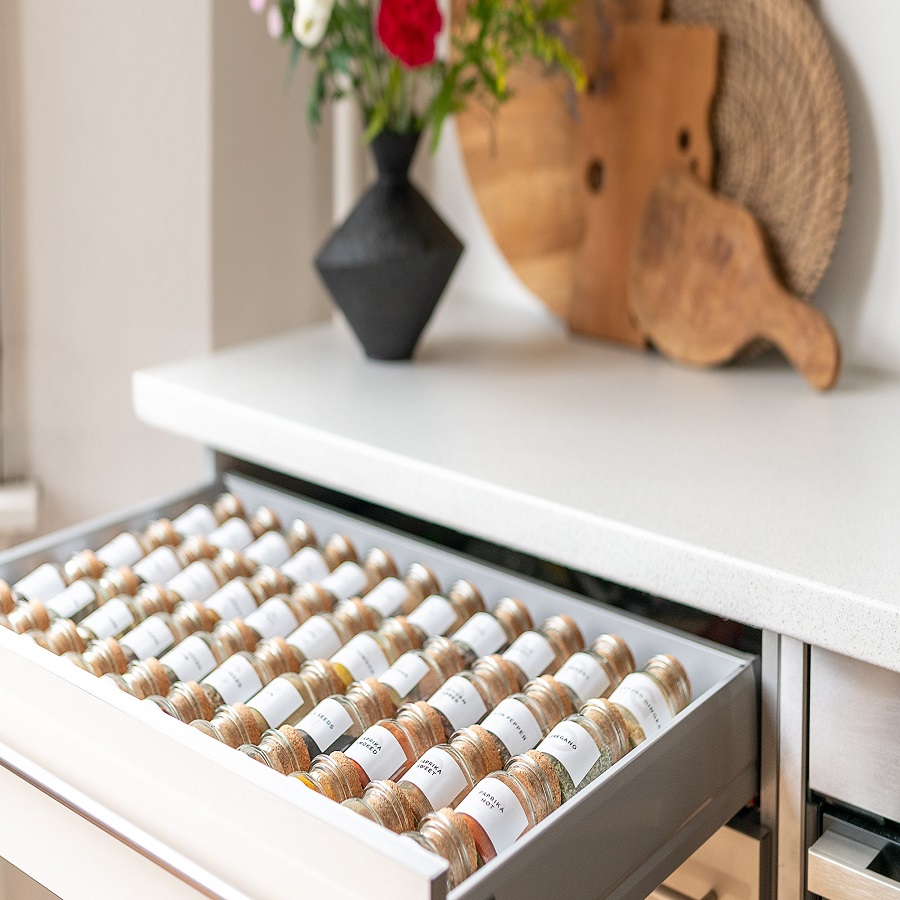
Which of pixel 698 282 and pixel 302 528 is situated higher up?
pixel 698 282

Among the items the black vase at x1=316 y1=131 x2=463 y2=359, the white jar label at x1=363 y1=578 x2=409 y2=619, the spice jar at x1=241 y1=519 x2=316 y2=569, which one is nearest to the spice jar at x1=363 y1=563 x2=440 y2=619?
the white jar label at x1=363 y1=578 x2=409 y2=619

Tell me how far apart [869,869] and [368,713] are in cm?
36

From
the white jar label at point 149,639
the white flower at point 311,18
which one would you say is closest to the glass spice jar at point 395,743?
the white jar label at point 149,639

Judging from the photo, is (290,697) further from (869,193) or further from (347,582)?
(869,193)

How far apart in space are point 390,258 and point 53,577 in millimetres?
461

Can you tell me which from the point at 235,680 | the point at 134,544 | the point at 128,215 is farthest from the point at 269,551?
the point at 128,215

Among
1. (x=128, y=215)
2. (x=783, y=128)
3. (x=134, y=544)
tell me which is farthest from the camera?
(x=128, y=215)

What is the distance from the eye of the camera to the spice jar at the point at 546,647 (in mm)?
876

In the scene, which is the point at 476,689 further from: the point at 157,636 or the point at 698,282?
the point at 698,282

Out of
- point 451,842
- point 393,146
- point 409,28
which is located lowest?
point 451,842

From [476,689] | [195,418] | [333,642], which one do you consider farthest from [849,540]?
[195,418]

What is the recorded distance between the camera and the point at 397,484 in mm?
1017

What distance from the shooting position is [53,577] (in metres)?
0.99

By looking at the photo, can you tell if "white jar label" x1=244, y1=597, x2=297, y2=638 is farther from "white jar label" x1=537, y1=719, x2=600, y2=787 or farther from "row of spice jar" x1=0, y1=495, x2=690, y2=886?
"white jar label" x1=537, y1=719, x2=600, y2=787
